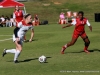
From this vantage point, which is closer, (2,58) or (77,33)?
(2,58)

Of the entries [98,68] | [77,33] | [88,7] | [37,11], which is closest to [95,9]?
[88,7]

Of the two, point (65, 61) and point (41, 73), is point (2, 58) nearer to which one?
point (65, 61)

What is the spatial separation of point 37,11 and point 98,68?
176ft

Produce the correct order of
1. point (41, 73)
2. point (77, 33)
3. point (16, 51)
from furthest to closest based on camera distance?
1. point (77, 33)
2. point (16, 51)
3. point (41, 73)

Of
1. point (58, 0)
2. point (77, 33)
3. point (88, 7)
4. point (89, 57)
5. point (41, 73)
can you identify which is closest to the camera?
point (41, 73)

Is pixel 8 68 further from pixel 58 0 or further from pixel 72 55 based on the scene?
pixel 58 0

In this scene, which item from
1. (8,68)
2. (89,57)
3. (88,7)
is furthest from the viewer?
(88,7)

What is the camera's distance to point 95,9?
226ft

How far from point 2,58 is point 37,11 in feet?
164

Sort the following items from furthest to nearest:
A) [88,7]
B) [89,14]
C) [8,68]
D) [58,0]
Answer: [58,0], [88,7], [89,14], [8,68]

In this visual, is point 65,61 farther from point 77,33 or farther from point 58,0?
point 58,0

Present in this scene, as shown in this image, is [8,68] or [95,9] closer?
[8,68]

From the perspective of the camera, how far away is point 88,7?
232 feet

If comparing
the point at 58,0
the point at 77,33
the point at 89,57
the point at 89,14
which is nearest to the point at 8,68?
the point at 89,57
